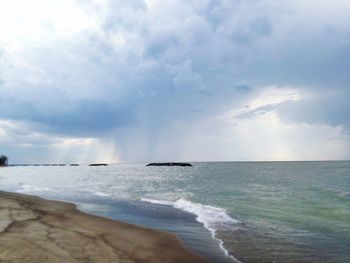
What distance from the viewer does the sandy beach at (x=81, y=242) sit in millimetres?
10547

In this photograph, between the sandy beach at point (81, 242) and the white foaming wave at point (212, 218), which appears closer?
the sandy beach at point (81, 242)

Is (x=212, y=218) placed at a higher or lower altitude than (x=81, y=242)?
higher

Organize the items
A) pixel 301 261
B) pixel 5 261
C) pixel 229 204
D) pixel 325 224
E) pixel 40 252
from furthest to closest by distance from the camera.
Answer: pixel 229 204 < pixel 325 224 < pixel 301 261 < pixel 40 252 < pixel 5 261

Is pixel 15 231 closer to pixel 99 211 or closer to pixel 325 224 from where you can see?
pixel 99 211

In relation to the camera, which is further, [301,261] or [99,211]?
[99,211]

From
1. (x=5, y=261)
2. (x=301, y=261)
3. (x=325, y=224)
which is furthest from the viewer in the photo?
(x=325, y=224)

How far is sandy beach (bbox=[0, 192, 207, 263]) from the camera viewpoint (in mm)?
10547

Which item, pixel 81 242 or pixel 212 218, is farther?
pixel 212 218

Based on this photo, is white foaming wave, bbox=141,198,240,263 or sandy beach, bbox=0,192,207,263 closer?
sandy beach, bbox=0,192,207,263

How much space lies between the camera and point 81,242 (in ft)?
41.8

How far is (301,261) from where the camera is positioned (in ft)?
40.0

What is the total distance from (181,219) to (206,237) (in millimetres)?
5535

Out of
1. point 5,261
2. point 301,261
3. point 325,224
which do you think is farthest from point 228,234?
point 5,261

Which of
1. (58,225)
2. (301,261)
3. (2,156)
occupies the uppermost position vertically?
(2,156)
